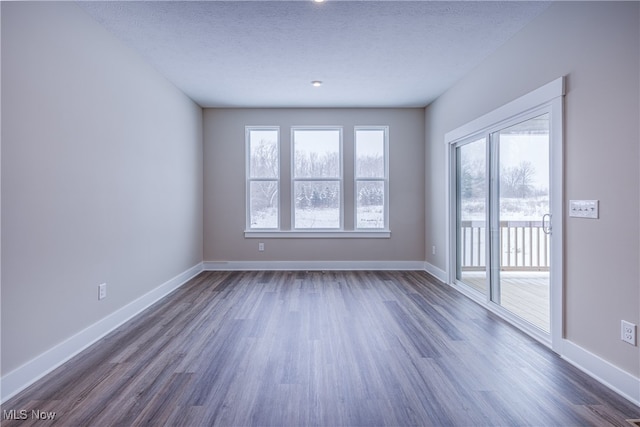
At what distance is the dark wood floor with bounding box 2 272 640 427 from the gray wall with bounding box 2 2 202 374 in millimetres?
422

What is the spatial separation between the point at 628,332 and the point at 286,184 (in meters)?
4.27

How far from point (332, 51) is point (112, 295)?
3.14 metres

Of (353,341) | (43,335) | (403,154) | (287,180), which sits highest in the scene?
(403,154)

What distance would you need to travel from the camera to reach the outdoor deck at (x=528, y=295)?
2.59m

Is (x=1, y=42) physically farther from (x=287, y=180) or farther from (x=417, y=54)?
(x=287, y=180)

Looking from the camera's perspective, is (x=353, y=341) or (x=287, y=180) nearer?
(x=353, y=341)

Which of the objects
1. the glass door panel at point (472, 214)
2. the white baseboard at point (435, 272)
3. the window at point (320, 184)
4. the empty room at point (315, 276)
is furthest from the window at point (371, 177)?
the glass door panel at point (472, 214)

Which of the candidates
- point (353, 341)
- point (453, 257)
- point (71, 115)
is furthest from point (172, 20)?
point (453, 257)

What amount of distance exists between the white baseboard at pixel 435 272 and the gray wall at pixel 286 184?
221 mm

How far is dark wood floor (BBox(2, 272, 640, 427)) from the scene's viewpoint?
1.64 m

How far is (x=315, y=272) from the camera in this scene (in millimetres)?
5016

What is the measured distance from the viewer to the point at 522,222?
2.84 metres

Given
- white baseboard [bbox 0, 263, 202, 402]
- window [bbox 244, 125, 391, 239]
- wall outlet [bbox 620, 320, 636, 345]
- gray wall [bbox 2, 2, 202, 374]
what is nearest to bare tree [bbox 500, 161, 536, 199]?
wall outlet [bbox 620, 320, 636, 345]

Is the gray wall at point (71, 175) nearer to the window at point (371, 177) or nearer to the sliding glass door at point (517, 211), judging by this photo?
the window at point (371, 177)
